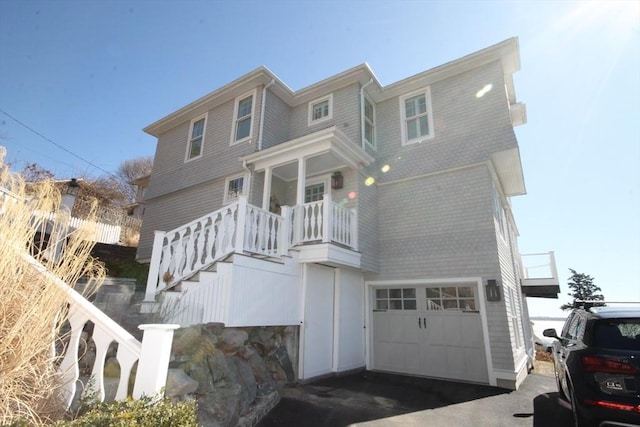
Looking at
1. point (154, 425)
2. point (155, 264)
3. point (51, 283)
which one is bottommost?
point (154, 425)

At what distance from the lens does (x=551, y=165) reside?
31.3 ft

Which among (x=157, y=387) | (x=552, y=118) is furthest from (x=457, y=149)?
(x=157, y=387)

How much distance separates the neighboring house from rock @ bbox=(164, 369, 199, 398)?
59.6 inches

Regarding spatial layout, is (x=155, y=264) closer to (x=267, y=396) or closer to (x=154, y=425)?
(x=267, y=396)

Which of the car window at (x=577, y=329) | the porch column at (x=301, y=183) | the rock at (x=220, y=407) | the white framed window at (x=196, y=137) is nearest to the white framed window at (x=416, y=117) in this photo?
the porch column at (x=301, y=183)

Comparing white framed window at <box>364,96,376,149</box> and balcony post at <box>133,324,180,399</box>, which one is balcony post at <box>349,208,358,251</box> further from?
balcony post at <box>133,324,180,399</box>

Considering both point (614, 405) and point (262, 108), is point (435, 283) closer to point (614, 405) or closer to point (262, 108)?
point (614, 405)

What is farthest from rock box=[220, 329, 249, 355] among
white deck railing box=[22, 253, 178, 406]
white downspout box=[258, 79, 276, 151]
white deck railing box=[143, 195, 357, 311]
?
white downspout box=[258, 79, 276, 151]

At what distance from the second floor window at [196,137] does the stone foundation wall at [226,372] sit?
7.33 meters

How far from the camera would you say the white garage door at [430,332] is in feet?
23.4

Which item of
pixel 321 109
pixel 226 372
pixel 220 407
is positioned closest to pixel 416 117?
pixel 321 109

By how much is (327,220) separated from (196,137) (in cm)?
684

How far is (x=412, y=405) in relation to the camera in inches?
207

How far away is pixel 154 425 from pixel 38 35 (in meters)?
9.96
